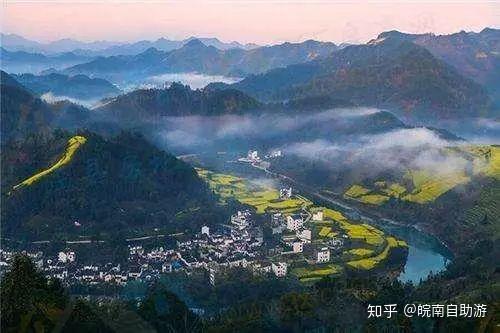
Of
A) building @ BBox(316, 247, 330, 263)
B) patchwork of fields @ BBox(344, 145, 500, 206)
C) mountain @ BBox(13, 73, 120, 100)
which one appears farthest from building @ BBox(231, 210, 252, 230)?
mountain @ BBox(13, 73, 120, 100)

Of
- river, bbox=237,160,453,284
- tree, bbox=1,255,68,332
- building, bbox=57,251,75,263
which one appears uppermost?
tree, bbox=1,255,68,332

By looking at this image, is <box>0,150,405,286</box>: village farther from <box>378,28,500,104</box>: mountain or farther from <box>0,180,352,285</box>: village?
<box>378,28,500,104</box>: mountain

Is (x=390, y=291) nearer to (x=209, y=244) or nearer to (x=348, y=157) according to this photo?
(x=209, y=244)

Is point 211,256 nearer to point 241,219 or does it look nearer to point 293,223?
point 241,219

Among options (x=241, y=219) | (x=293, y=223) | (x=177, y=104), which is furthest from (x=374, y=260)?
(x=177, y=104)

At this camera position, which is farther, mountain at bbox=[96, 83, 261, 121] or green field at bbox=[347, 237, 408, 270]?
mountain at bbox=[96, 83, 261, 121]
